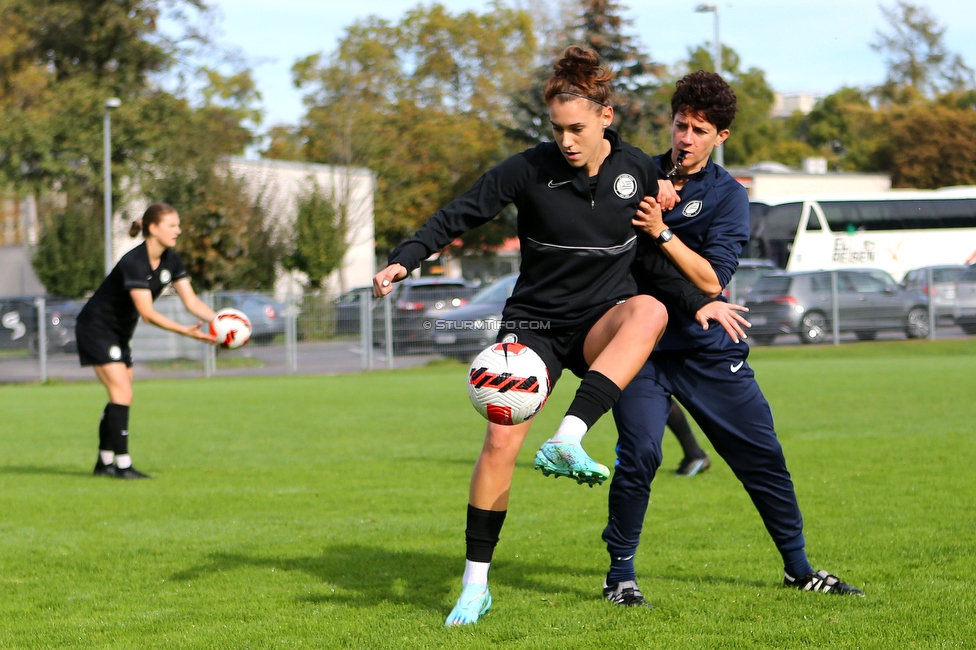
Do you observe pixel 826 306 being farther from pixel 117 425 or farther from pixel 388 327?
pixel 117 425

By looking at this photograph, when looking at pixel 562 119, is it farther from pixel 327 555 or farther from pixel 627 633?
pixel 327 555

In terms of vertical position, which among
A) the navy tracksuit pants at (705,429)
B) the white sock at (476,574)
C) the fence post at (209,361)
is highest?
the navy tracksuit pants at (705,429)

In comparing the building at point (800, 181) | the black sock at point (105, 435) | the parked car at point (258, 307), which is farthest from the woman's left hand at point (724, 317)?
the building at point (800, 181)

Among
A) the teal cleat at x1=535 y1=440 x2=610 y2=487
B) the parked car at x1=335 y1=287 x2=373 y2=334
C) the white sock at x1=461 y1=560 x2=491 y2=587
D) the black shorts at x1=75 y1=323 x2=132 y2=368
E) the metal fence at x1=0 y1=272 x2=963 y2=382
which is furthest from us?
the parked car at x1=335 y1=287 x2=373 y2=334

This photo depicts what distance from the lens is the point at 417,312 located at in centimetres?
2450

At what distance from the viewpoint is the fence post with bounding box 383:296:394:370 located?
79.7 feet

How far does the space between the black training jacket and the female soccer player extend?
4.78 meters

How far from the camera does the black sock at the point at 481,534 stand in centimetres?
440

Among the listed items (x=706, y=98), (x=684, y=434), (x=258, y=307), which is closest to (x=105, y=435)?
(x=684, y=434)

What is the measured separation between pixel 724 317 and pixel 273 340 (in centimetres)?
2061

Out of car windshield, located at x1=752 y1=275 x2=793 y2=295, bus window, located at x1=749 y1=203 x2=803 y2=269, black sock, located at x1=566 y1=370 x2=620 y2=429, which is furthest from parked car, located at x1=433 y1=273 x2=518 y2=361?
black sock, located at x1=566 y1=370 x2=620 y2=429

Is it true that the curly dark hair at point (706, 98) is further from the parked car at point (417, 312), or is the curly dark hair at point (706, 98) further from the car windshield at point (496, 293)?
the parked car at point (417, 312)

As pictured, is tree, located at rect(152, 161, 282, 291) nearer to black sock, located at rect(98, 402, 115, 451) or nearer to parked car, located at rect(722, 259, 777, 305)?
parked car, located at rect(722, 259, 777, 305)

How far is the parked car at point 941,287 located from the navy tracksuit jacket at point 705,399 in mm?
22702
